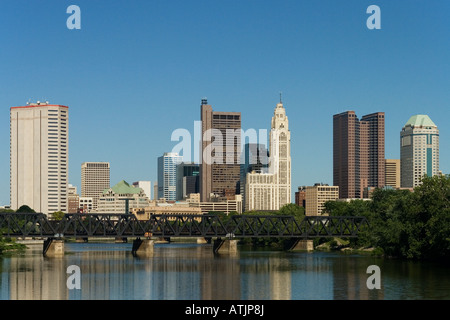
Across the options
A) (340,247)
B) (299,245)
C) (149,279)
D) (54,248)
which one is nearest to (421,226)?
(149,279)

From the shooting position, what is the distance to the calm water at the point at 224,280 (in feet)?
244

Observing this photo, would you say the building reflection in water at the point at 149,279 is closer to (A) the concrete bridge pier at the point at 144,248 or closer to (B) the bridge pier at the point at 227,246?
(A) the concrete bridge pier at the point at 144,248

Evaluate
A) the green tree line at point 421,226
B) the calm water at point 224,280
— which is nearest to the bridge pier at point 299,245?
the green tree line at point 421,226

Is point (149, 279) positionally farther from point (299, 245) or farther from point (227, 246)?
point (299, 245)

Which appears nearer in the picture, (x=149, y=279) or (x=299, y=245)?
(x=149, y=279)

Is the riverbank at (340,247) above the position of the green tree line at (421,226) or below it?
below

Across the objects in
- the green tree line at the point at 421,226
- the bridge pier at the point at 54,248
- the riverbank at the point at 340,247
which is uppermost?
the green tree line at the point at 421,226

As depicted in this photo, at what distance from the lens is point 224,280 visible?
89188mm

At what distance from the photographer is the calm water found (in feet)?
244
